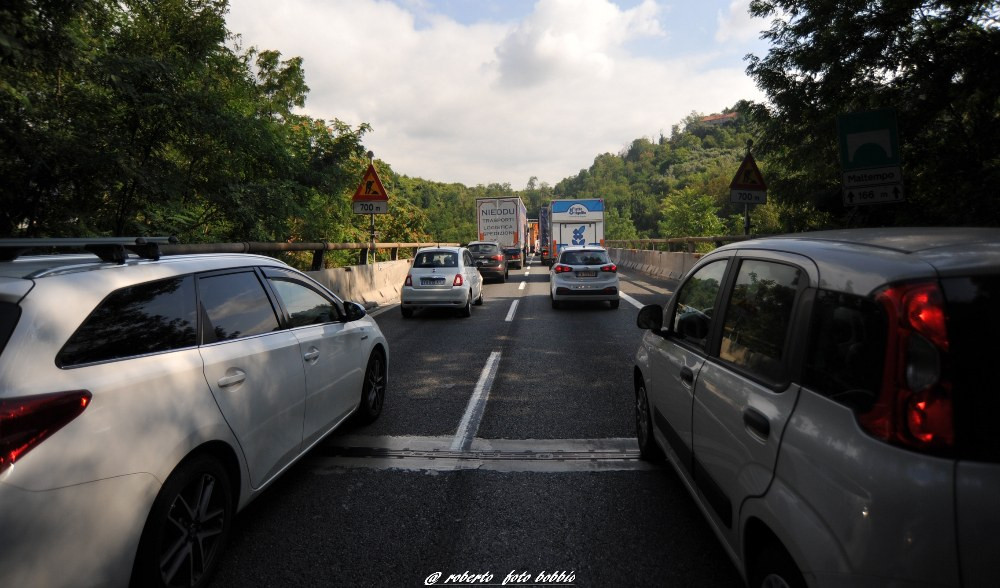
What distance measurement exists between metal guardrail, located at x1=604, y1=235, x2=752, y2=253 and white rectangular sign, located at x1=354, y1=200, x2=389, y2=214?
864cm

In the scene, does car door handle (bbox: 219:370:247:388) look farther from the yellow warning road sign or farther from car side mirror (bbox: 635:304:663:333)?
the yellow warning road sign

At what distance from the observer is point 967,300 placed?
1.48 m

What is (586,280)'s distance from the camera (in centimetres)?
1319

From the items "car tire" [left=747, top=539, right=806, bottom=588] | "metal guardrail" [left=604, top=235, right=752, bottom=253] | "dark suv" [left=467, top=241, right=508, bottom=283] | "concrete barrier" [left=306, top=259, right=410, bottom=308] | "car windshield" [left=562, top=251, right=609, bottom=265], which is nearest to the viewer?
"car tire" [left=747, top=539, right=806, bottom=588]

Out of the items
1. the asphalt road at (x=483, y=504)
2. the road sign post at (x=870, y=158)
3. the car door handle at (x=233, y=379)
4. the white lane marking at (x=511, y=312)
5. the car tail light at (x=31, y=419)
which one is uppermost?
the road sign post at (x=870, y=158)

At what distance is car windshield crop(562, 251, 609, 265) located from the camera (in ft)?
44.0

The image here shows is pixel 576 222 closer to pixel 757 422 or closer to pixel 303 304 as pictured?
pixel 303 304

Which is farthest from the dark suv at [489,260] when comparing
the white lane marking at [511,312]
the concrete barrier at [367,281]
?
the white lane marking at [511,312]

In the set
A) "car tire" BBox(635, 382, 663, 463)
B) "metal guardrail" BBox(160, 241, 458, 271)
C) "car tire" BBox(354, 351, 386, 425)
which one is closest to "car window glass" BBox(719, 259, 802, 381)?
"car tire" BBox(635, 382, 663, 463)

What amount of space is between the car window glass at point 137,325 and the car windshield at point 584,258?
36.4 ft

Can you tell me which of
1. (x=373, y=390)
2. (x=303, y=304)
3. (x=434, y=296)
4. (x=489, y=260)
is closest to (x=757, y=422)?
(x=303, y=304)

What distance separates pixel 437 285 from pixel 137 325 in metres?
9.55

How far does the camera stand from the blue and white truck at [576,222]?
28531mm

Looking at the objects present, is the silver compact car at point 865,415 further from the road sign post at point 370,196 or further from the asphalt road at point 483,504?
the road sign post at point 370,196
